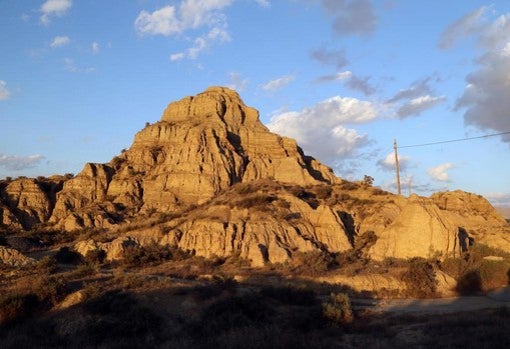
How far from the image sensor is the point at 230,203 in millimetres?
41406

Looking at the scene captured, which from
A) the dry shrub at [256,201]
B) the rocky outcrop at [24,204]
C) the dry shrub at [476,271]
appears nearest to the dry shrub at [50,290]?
the dry shrub at [256,201]

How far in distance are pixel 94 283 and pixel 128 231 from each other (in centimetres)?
2022

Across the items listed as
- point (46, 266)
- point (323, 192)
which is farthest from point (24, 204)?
point (323, 192)

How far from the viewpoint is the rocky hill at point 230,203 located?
35969 millimetres

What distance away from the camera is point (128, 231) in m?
41.9

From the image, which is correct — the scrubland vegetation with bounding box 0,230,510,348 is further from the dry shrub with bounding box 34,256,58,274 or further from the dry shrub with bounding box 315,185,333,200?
the dry shrub with bounding box 315,185,333,200

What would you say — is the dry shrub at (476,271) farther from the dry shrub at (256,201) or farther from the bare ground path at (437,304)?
the dry shrub at (256,201)

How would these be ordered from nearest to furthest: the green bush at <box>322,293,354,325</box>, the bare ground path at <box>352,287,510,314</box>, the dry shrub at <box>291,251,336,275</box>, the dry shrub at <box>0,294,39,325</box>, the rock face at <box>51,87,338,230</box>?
1. the dry shrub at <box>0,294,39,325</box>
2. the green bush at <box>322,293,354,325</box>
3. the bare ground path at <box>352,287,510,314</box>
4. the dry shrub at <box>291,251,336,275</box>
5. the rock face at <box>51,87,338,230</box>

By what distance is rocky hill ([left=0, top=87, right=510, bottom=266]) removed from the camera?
35969mm

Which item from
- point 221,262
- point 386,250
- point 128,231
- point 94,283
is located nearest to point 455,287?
point 386,250

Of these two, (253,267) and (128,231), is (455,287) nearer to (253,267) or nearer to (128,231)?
(253,267)

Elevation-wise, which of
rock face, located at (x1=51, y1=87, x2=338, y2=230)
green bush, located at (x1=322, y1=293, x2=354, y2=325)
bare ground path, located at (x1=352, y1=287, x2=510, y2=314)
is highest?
rock face, located at (x1=51, y1=87, x2=338, y2=230)

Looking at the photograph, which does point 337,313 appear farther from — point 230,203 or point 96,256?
point 230,203

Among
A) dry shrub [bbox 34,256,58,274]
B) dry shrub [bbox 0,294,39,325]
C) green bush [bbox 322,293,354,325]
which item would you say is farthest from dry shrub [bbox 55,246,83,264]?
green bush [bbox 322,293,354,325]
